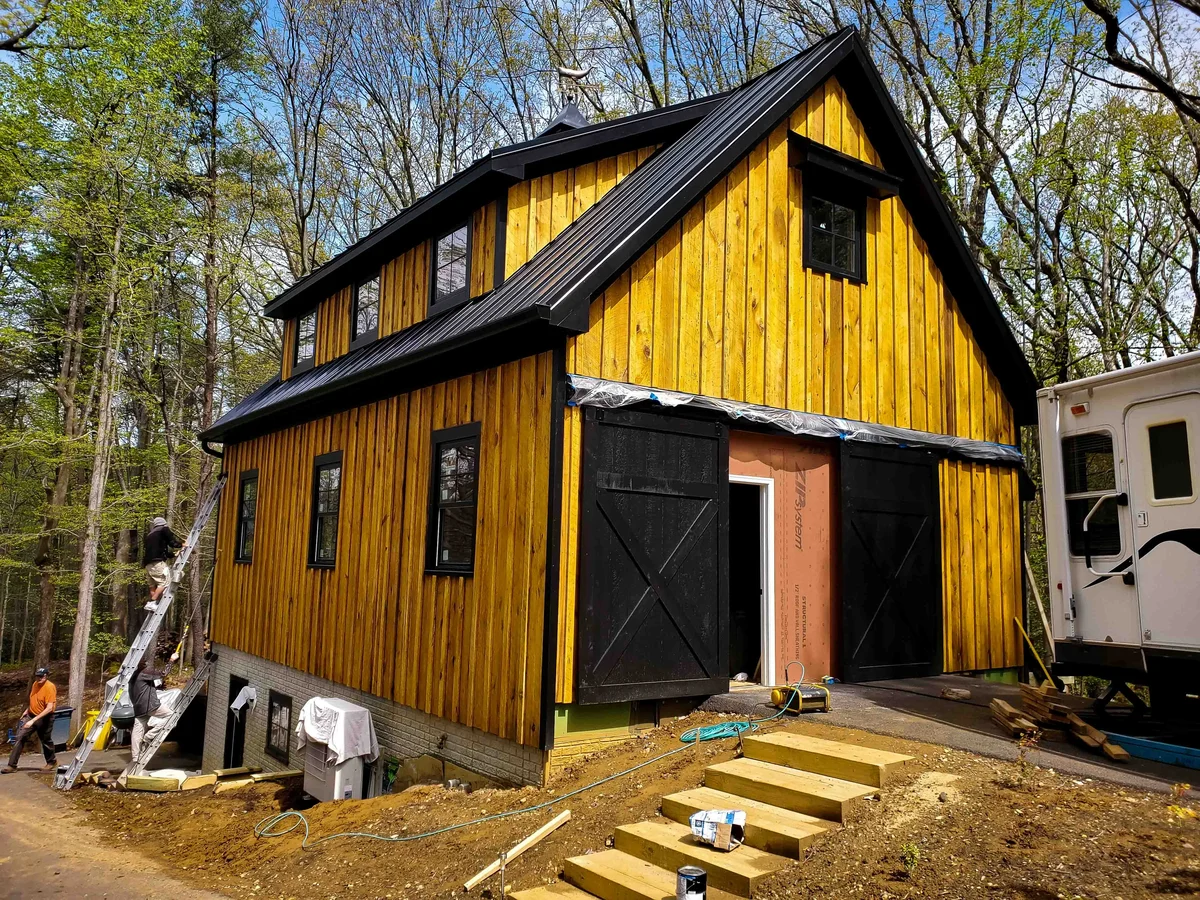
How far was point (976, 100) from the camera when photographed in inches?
725

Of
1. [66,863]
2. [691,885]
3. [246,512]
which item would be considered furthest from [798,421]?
[246,512]

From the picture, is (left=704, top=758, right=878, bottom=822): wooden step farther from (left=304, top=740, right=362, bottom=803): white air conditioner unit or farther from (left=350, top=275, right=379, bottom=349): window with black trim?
(left=350, top=275, right=379, bottom=349): window with black trim

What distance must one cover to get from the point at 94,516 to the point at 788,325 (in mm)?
17855

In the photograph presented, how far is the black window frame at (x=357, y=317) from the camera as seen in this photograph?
1247cm

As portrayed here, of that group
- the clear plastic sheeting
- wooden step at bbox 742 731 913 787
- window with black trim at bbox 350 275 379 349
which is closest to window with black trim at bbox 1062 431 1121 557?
the clear plastic sheeting

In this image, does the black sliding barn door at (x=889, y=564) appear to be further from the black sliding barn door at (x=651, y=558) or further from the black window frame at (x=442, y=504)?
the black window frame at (x=442, y=504)

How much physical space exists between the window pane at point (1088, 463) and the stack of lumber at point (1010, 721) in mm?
2043

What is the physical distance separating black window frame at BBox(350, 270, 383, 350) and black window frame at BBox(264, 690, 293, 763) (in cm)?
546

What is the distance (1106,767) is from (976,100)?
16447 mm

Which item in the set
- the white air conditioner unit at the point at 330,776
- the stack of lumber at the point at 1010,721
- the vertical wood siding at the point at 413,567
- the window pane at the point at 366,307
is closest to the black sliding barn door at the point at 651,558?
the vertical wood siding at the point at 413,567

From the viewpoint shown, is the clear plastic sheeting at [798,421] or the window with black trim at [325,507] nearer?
the clear plastic sheeting at [798,421]

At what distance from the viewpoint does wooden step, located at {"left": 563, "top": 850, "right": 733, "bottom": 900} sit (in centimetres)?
514

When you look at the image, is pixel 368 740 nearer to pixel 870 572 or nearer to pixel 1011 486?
pixel 870 572

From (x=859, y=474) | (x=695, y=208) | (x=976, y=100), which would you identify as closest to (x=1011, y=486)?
(x=859, y=474)
